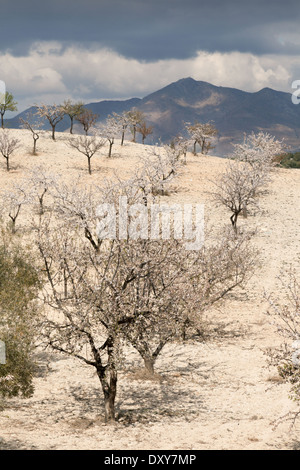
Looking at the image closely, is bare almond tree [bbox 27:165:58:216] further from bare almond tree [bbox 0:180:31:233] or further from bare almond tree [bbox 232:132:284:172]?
bare almond tree [bbox 232:132:284:172]

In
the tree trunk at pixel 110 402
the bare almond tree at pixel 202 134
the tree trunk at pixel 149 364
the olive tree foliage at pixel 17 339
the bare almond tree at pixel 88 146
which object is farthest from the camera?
the bare almond tree at pixel 202 134

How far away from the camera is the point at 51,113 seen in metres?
71.8

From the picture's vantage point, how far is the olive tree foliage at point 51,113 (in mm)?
69875

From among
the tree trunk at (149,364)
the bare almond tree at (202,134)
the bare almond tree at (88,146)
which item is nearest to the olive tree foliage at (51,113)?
the bare almond tree at (88,146)

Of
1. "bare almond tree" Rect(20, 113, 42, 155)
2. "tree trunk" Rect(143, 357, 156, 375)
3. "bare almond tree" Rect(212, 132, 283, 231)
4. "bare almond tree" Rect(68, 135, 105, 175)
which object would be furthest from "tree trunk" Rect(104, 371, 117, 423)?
"bare almond tree" Rect(20, 113, 42, 155)

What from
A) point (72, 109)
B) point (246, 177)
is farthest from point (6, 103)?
point (246, 177)

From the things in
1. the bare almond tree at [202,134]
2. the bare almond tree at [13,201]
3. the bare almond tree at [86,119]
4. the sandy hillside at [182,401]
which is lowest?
the sandy hillside at [182,401]

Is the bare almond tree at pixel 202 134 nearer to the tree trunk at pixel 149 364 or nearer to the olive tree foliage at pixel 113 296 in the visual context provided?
the tree trunk at pixel 149 364

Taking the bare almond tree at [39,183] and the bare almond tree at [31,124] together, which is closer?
the bare almond tree at [39,183]

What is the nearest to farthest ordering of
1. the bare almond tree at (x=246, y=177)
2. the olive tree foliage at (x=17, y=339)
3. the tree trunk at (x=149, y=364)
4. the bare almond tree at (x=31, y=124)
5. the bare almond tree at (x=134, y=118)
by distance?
1. the olive tree foliage at (x=17, y=339)
2. the tree trunk at (x=149, y=364)
3. the bare almond tree at (x=246, y=177)
4. the bare almond tree at (x=31, y=124)
5. the bare almond tree at (x=134, y=118)

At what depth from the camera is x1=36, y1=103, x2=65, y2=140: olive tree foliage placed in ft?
229

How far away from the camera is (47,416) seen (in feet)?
47.8

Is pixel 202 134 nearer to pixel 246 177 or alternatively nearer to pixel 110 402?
pixel 246 177

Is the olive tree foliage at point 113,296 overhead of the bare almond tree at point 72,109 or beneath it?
beneath
